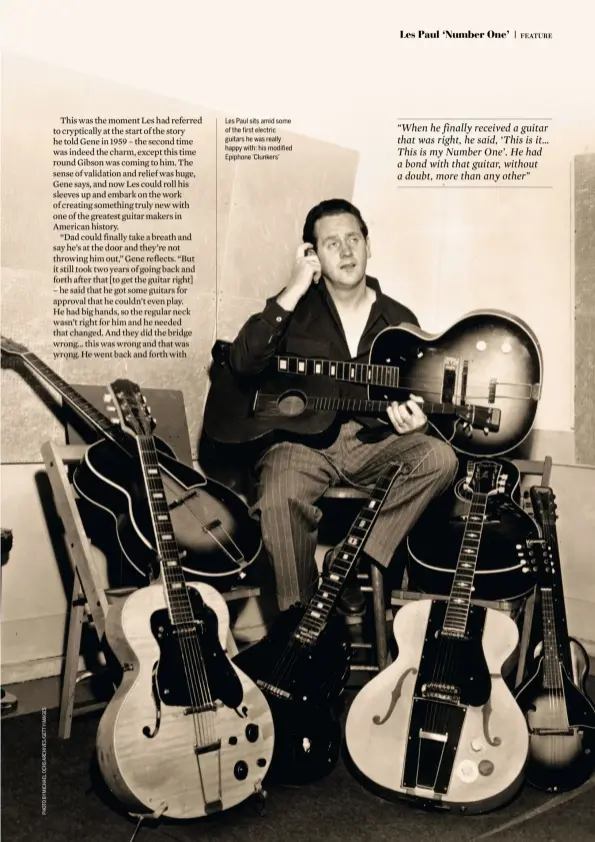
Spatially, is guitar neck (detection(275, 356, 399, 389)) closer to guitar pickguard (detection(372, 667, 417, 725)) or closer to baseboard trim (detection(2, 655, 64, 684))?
guitar pickguard (detection(372, 667, 417, 725))

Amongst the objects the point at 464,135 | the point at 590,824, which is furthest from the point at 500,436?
the point at 590,824

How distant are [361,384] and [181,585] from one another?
80 cm

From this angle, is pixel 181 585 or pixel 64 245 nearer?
pixel 181 585

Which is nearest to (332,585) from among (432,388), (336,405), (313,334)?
(336,405)

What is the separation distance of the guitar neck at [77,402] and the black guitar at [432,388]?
296 millimetres

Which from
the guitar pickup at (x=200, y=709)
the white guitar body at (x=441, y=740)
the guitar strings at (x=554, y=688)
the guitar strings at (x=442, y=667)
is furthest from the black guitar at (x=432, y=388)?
the guitar pickup at (x=200, y=709)

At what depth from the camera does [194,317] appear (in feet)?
8.01

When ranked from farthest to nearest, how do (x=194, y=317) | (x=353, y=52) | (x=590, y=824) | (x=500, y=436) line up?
1. (x=194, y=317)
2. (x=500, y=436)
3. (x=353, y=52)
4. (x=590, y=824)

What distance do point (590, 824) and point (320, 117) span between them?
173 centimetres

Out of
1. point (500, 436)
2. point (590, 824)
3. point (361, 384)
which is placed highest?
point (361, 384)

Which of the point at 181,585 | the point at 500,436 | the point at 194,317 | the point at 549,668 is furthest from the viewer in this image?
the point at 194,317

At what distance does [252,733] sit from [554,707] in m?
0.69

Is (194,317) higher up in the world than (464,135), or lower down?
lower down

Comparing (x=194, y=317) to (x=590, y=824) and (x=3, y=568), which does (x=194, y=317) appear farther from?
(x=590, y=824)
